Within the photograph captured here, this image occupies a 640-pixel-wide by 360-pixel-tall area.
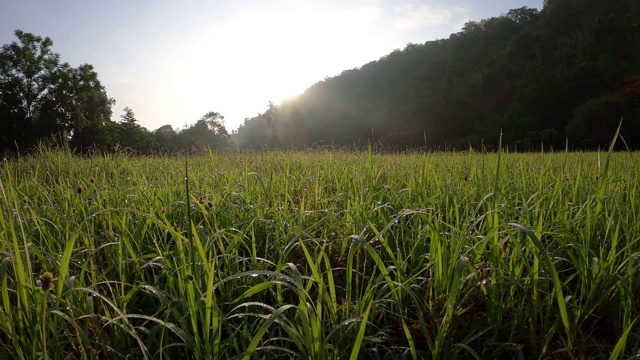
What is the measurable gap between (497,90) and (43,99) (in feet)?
93.6

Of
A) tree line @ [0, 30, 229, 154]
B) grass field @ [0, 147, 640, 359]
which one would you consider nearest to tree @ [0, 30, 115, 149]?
tree line @ [0, 30, 229, 154]

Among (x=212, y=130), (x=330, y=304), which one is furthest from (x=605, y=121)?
(x=212, y=130)

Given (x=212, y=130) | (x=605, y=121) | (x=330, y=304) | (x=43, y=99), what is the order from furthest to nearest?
1. (x=212, y=130)
2. (x=43, y=99)
3. (x=605, y=121)
4. (x=330, y=304)

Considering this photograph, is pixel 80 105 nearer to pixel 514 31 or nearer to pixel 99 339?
pixel 99 339

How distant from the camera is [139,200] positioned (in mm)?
2105

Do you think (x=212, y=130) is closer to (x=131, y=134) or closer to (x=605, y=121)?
(x=131, y=134)

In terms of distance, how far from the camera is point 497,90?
85.3 feet

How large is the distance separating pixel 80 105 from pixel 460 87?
979 inches

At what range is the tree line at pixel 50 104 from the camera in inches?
872

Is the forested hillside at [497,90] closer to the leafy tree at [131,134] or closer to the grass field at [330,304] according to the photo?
the leafy tree at [131,134]

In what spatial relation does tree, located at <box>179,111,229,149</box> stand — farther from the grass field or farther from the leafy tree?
the grass field

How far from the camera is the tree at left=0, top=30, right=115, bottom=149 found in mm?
22172

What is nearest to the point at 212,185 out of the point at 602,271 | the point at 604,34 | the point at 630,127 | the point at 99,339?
the point at 99,339

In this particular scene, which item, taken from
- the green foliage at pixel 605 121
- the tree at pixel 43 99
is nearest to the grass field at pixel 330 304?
the green foliage at pixel 605 121
